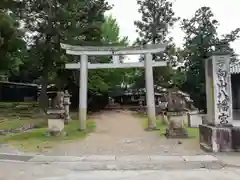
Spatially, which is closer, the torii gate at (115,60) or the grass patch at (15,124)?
the torii gate at (115,60)

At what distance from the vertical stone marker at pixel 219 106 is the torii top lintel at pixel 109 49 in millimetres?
7314

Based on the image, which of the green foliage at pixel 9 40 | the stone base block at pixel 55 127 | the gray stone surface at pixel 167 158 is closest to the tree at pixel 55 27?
the green foliage at pixel 9 40

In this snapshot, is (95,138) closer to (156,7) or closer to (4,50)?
(4,50)

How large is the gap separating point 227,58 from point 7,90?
32460 mm

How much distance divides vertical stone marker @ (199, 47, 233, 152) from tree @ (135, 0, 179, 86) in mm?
19569

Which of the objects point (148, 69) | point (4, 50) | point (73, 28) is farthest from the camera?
point (73, 28)

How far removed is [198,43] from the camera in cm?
3105

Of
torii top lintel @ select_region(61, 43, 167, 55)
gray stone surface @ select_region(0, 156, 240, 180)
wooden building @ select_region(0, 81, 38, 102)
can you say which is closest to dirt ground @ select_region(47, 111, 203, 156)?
gray stone surface @ select_region(0, 156, 240, 180)

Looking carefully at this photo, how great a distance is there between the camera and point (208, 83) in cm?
1138

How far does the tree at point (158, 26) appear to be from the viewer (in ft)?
101

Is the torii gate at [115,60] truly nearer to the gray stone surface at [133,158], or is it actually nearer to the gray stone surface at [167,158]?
the gray stone surface at [133,158]

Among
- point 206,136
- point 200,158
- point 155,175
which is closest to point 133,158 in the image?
point 200,158

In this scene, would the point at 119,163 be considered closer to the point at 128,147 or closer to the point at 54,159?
the point at 54,159

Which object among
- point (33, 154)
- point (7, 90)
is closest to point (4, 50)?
point (33, 154)
